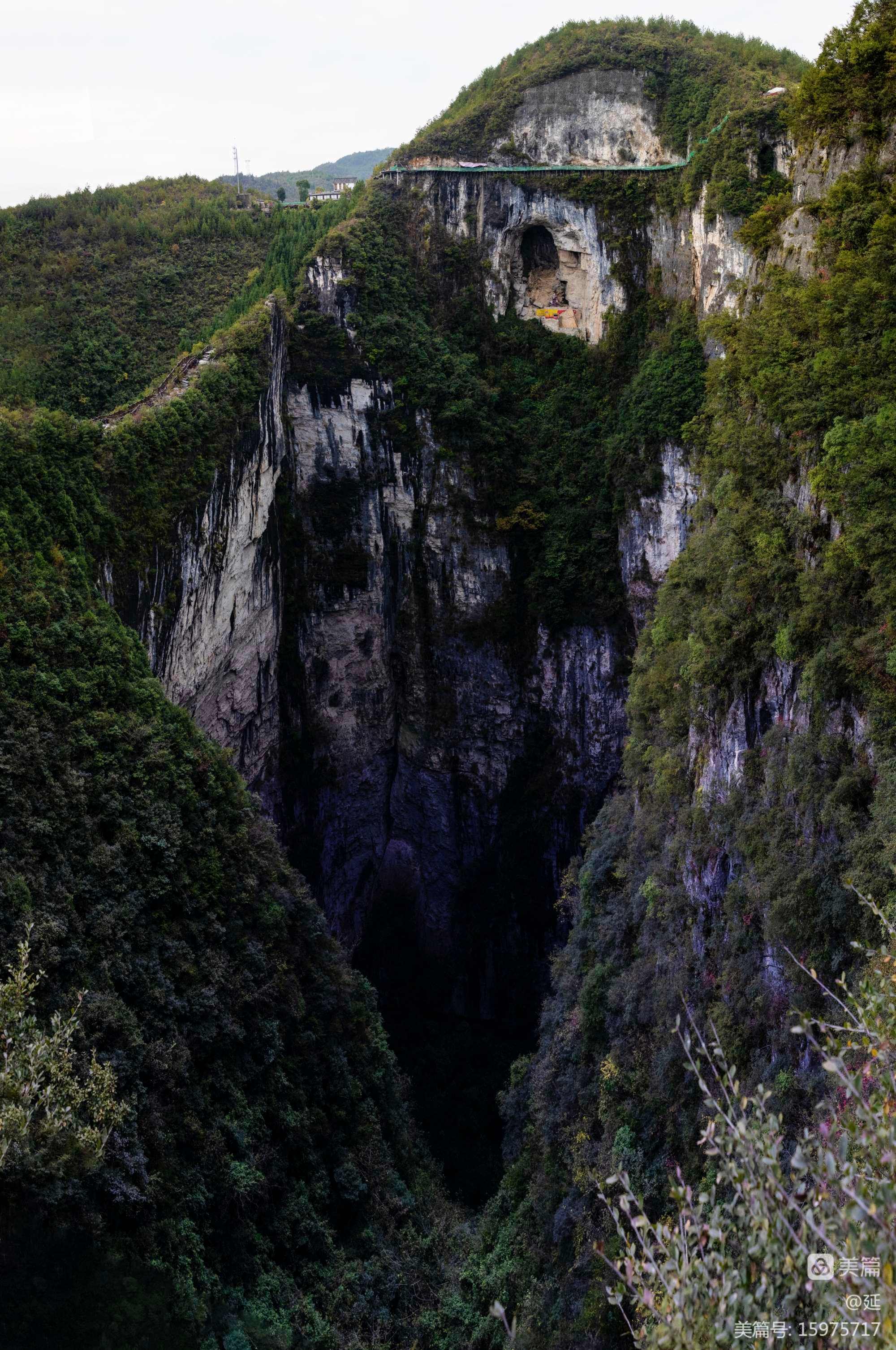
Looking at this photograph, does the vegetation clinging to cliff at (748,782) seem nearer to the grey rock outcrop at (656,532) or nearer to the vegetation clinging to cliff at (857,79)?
the vegetation clinging to cliff at (857,79)

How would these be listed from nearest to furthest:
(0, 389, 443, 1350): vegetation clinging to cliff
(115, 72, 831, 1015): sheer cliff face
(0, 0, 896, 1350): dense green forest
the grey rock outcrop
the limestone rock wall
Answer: (0, 0, 896, 1350): dense green forest, (0, 389, 443, 1350): vegetation clinging to cliff, the grey rock outcrop, (115, 72, 831, 1015): sheer cliff face, the limestone rock wall

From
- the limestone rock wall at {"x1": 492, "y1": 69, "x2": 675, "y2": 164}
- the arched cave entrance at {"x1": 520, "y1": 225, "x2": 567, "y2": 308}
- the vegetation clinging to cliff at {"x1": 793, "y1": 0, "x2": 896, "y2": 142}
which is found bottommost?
the arched cave entrance at {"x1": 520, "y1": 225, "x2": 567, "y2": 308}

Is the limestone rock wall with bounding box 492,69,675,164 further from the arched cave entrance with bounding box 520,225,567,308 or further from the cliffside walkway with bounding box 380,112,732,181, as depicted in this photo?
the arched cave entrance with bounding box 520,225,567,308

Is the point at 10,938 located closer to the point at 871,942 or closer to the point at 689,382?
the point at 871,942

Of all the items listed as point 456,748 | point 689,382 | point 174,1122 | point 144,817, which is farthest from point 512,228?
point 174,1122

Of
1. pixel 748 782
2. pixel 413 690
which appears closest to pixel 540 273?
pixel 413 690

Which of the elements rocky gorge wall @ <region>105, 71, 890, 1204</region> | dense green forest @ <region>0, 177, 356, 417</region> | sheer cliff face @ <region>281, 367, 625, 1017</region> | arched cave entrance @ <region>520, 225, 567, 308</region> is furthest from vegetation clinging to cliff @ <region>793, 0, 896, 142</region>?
arched cave entrance @ <region>520, 225, 567, 308</region>

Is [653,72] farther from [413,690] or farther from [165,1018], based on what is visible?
[165,1018]
